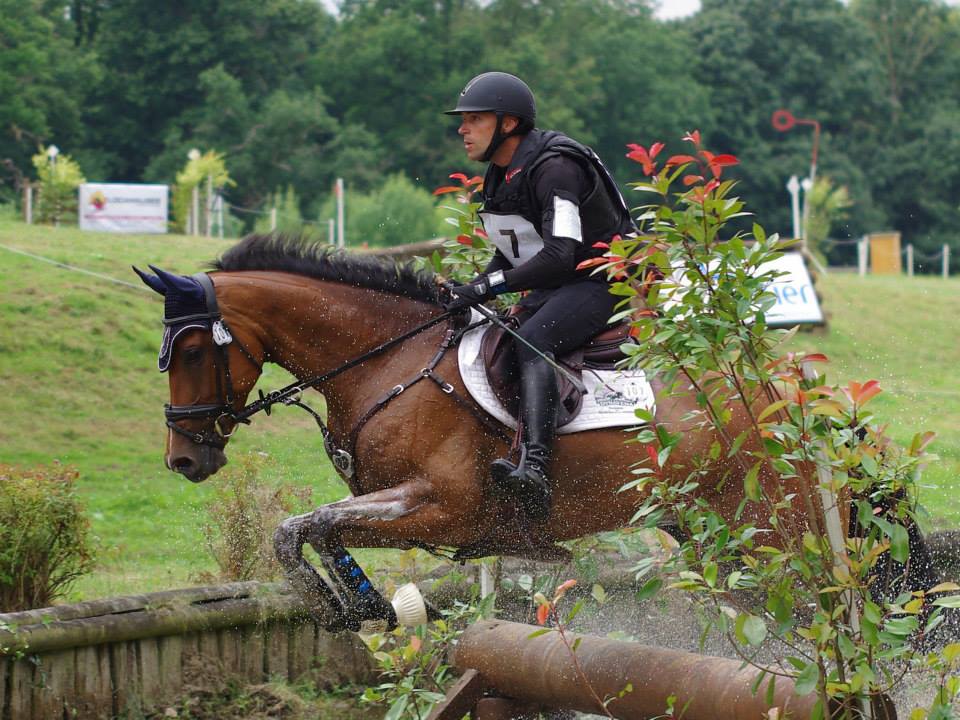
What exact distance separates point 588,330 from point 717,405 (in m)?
1.99

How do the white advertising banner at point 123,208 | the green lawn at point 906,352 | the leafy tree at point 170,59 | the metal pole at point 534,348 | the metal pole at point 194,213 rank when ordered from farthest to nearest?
the leafy tree at point 170,59 < the white advertising banner at point 123,208 < the metal pole at point 194,213 < the green lawn at point 906,352 < the metal pole at point 534,348

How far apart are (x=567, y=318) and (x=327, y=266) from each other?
115 centimetres

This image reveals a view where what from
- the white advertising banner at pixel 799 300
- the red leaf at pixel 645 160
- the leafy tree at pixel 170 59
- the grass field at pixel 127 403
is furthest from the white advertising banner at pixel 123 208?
the red leaf at pixel 645 160

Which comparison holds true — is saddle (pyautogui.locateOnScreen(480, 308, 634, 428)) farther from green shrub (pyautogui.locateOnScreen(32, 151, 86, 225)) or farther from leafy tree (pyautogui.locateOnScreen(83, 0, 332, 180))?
leafy tree (pyautogui.locateOnScreen(83, 0, 332, 180))

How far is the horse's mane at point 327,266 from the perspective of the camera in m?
5.95

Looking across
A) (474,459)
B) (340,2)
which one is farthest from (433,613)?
(340,2)

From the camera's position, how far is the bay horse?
550 cm

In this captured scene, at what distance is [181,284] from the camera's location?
5512 mm

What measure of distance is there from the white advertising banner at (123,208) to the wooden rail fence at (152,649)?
2229cm

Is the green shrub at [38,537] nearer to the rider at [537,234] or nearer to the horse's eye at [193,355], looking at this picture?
the horse's eye at [193,355]

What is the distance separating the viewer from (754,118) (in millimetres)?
61531

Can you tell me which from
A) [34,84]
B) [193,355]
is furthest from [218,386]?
[34,84]

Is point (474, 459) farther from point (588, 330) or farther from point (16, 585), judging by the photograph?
point (16, 585)

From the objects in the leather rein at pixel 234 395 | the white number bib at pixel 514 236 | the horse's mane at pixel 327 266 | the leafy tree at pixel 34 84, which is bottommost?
the leather rein at pixel 234 395
